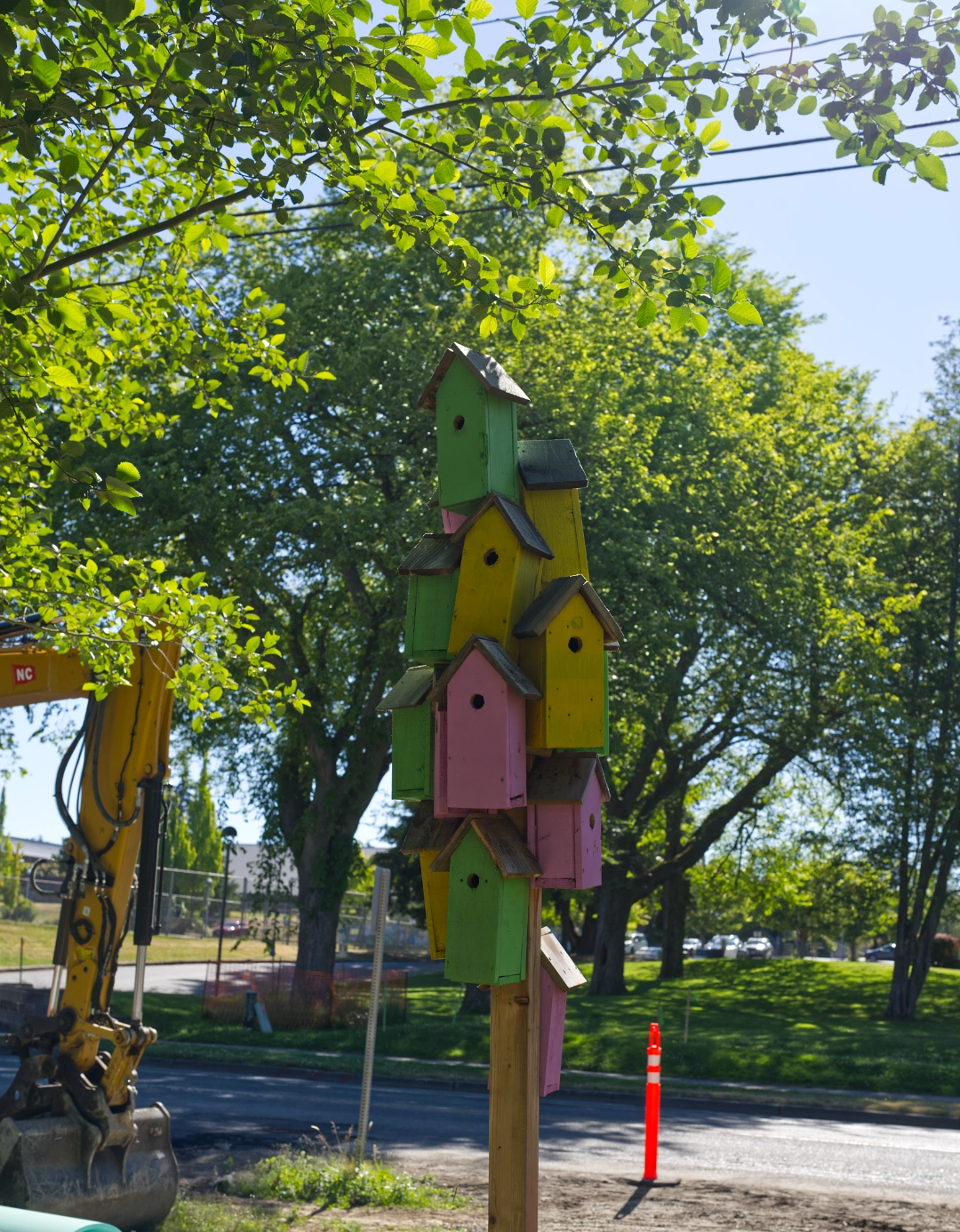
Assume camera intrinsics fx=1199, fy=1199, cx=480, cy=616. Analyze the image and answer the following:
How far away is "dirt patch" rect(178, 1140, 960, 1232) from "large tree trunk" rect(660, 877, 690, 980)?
24.9 m

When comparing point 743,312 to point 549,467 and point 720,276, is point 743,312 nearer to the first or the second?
point 720,276

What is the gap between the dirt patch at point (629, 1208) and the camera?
776 cm

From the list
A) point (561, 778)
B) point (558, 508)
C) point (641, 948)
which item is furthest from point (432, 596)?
point (641, 948)

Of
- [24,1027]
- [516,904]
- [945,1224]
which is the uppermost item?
[516,904]

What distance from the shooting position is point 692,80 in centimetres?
421

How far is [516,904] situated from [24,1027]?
5372mm

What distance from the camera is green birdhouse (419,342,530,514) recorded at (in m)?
3.74

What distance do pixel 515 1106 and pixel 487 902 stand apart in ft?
1.96

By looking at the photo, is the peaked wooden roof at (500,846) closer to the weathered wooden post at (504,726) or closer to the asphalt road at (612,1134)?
the weathered wooden post at (504,726)

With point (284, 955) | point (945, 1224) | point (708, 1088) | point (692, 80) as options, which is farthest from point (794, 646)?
point (284, 955)

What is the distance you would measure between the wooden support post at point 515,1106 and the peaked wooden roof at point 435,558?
1045 mm

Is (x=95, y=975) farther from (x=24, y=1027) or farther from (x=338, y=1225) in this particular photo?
(x=338, y=1225)

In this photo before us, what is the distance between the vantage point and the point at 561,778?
3.63 meters

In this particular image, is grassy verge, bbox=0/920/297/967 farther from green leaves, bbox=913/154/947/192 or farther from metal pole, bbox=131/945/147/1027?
green leaves, bbox=913/154/947/192
